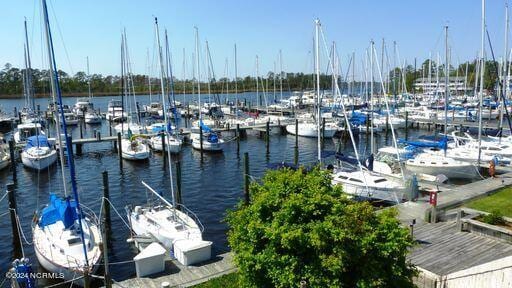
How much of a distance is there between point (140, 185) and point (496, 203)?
88.4 feet

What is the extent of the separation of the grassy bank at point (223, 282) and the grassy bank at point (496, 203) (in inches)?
568

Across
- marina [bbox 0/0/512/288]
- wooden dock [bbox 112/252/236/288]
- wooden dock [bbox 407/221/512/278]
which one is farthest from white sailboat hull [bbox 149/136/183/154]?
wooden dock [bbox 407/221/512/278]

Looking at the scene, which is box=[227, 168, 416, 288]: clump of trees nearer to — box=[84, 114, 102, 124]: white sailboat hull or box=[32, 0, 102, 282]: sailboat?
box=[32, 0, 102, 282]: sailboat

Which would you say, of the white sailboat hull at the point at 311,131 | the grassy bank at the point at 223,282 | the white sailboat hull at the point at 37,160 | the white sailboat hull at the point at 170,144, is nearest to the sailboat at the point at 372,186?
the grassy bank at the point at 223,282

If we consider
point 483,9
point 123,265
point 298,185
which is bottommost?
point 123,265

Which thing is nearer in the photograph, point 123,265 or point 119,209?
point 123,265

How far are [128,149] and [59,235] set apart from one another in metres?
26.8

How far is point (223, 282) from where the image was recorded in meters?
15.5

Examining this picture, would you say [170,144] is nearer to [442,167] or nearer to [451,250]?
[442,167]

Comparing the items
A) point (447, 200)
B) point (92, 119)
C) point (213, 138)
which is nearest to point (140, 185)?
point (213, 138)

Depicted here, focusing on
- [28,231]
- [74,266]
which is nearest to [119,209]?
[28,231]

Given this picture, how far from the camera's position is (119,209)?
3069cm

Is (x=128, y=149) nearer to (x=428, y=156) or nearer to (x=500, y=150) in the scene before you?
(x=428, y=156)

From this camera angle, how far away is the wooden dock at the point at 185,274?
52.7 ft
